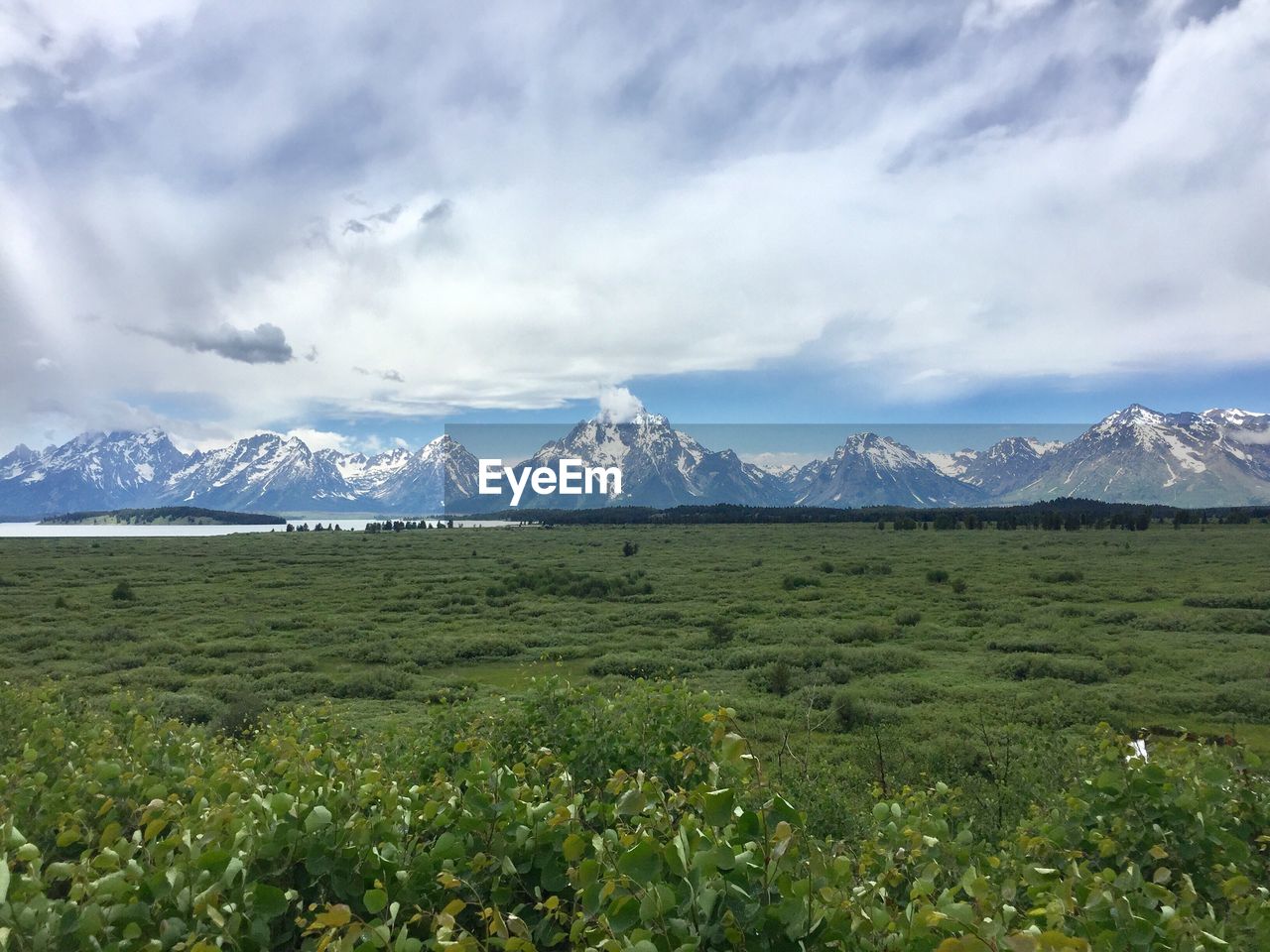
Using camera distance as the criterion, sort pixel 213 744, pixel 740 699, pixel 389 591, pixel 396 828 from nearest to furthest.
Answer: pixel 396 828 → pixel 213 744 → pixel 740 699 → pixel 389 591

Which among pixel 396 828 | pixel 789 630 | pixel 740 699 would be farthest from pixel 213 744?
pixel 789 630

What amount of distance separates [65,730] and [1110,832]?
10.6m

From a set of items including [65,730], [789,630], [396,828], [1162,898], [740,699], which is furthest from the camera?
[789,630]

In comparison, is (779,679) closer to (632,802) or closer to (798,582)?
(632,802)

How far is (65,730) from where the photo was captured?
8.26m

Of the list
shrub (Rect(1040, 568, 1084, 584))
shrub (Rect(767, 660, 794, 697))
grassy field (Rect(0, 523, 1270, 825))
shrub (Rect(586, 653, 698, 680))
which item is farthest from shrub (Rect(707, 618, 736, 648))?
shrub (Rect(1040, 568, 1084, 584))

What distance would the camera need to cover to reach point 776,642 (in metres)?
31.1

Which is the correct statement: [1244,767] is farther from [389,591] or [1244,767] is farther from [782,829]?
[389,591]

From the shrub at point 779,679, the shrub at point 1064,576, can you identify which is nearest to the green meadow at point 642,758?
the shrub at point 779,679

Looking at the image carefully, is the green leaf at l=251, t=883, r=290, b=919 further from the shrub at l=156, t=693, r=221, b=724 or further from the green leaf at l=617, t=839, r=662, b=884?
the shrub at l=156, t=693, r=221, b=724

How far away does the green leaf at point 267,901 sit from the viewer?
294 cm

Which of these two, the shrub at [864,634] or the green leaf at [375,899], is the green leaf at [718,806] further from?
the shrub at [864,634]

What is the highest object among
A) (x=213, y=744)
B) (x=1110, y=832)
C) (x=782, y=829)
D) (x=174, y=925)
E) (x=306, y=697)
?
(x=782, y=829)

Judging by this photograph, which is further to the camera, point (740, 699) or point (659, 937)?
point (740, 699)
